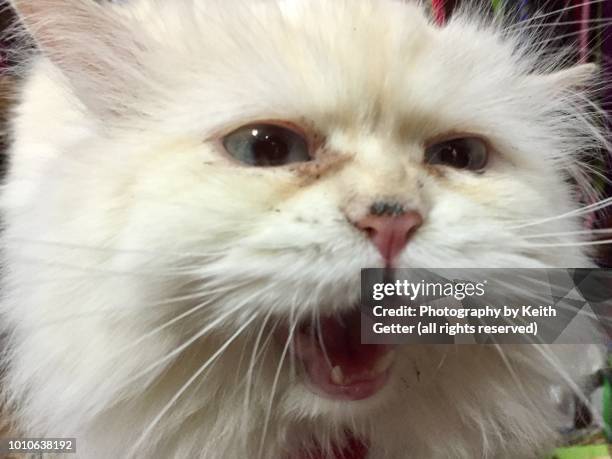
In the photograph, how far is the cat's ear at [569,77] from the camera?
82cm

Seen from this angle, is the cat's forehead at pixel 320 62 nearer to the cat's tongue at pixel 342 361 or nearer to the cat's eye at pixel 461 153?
the cat's eye at pixel 461 153

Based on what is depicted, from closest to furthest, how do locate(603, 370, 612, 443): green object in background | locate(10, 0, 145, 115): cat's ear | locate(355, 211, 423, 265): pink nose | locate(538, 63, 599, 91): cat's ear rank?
locate(355, 211, 423, 265): pink nose, locate(10, 0, 145, 115): cat's ear, locate(538, 63, 599, 91): cat's ear, locate(603, 370, 612, 443): green object in background

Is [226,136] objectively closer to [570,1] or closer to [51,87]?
[51,87]

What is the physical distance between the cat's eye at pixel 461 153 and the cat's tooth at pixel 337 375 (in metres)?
0.25

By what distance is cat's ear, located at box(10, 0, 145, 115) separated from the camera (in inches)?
26.6

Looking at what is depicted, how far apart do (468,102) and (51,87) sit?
2.23ft

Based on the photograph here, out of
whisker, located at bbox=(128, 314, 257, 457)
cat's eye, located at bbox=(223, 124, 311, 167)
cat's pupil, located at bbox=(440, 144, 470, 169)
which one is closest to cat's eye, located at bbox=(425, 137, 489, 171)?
cat's pupil, located at bbox=(440, 144, 470, 169)

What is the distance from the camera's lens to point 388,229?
0.54 metres

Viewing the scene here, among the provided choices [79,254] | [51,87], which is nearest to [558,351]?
[79,254]

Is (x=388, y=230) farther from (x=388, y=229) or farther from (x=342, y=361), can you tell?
(x=342, y=361)

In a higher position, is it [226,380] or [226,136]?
[226,136]

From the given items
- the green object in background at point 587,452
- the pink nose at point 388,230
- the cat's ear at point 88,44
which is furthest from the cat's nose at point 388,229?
the green object in background at point 587,452

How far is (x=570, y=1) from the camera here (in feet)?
3.22

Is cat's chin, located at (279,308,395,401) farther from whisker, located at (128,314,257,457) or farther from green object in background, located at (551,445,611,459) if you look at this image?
green object in background, located at (551,445,611,459)
